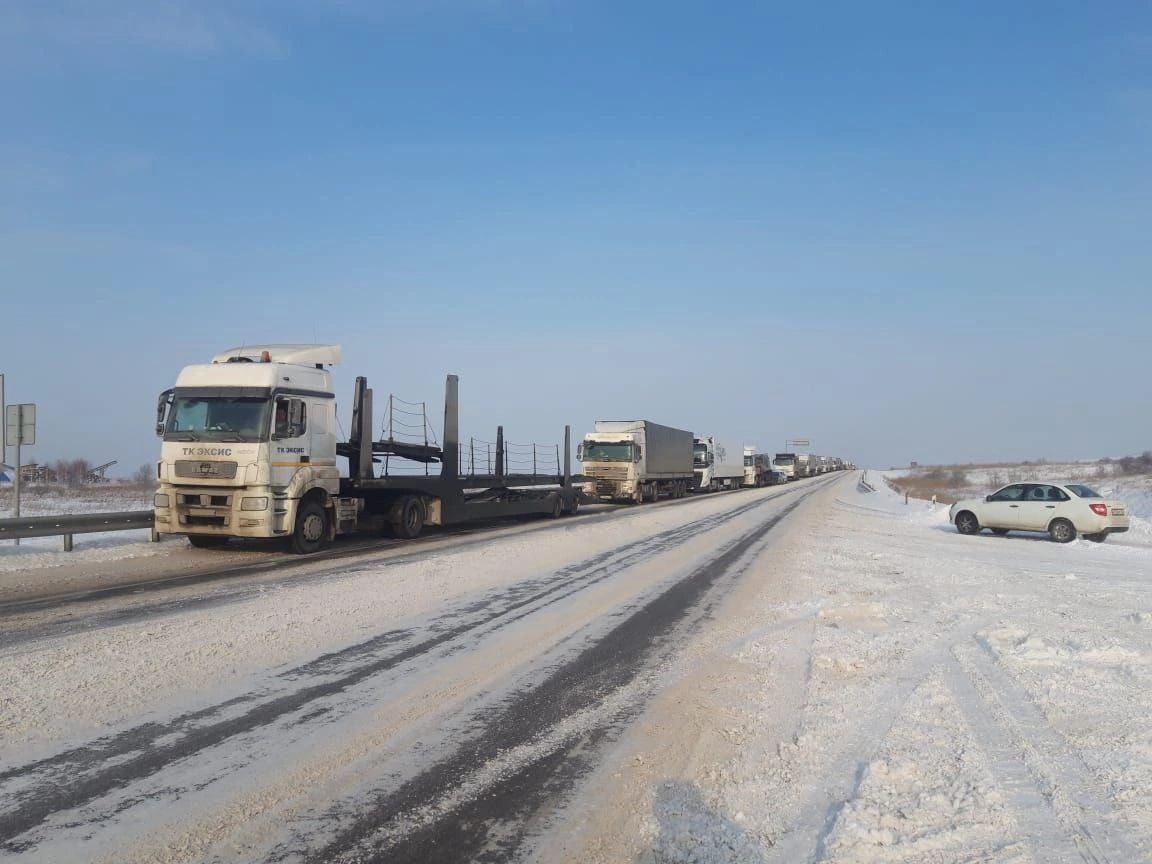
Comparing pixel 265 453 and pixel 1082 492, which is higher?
pixel 265 453

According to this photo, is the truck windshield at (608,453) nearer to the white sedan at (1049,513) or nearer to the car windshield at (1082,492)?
the white sedan at (1049,513)

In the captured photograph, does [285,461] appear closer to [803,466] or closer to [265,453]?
[265,453]

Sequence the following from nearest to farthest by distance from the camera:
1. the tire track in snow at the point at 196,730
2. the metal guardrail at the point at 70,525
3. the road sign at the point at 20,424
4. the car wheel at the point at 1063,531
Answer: the tire track in snow at the point at 196,730 → the metal guardrail at the point at 70,525 → the road sign at the point at 20,424 → the car wheel at the point at 1063,531

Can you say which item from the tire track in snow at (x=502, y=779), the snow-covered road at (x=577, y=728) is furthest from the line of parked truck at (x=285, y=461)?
the tire track in snow at (x=502, y=779)

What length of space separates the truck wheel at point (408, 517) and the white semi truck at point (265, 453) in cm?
54

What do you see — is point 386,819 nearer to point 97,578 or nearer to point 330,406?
point 97,578

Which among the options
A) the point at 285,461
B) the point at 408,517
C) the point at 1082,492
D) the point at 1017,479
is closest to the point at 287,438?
the point at 285,461

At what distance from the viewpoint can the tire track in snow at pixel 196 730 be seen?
4.08 meters

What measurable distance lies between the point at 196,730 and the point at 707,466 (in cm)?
4806

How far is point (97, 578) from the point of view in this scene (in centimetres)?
1179

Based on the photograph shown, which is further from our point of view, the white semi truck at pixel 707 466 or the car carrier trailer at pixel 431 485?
the white semi truck at pixel 707 466

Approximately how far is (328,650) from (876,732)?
4.67m

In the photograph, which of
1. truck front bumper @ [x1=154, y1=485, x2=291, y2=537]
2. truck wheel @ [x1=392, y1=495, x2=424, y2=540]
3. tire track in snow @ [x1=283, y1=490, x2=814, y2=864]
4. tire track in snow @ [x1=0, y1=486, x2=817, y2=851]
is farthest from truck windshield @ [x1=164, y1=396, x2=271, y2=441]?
tire track in snow @ [x1=283, y1=490, x2=814, y2=864]

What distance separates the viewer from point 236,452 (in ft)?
44.6
